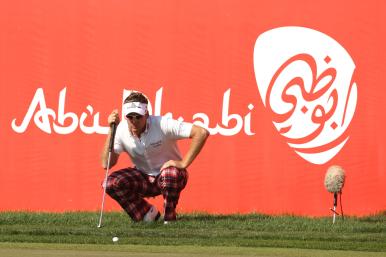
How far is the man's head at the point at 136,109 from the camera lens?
7.23 m

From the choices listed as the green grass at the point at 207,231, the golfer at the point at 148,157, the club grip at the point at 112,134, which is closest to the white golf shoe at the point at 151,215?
the golfer at the point at 148,157

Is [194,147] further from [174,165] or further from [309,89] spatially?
[309,89]

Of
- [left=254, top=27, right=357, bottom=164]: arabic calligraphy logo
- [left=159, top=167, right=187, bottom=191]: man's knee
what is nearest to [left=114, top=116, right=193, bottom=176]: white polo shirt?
[left=159, top=167, right=187, bottom=191]: man's knee

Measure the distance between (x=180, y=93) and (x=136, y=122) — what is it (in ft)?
4.01

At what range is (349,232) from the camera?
700cm

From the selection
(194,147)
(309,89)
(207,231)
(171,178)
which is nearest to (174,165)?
(171,178)

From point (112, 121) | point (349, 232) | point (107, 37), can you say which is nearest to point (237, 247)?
point (349, 232)

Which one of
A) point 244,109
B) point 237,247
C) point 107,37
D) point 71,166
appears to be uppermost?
point 107,37

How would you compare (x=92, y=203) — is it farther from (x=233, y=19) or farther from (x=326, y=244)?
(x=326, y=244)

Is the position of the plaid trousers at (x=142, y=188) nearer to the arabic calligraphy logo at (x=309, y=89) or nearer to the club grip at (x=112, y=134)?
the club grip at (x=112, y=134)

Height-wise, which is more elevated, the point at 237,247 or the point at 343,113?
the point at 343,113

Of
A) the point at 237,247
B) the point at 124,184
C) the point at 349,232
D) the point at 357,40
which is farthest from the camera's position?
the point at 357,40

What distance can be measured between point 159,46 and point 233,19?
0.66 metres

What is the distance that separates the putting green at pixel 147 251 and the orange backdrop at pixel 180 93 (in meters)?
2.59
